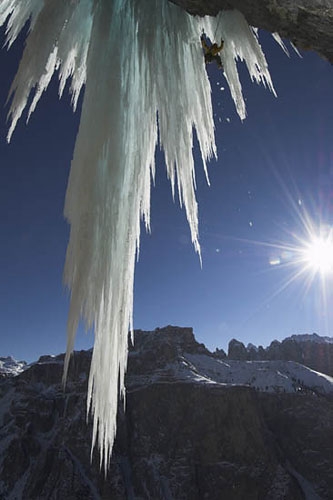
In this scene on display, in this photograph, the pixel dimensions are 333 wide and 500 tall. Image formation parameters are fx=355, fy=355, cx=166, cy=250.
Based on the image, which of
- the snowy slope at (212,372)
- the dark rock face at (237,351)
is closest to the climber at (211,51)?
the snowy slope at (212,372)

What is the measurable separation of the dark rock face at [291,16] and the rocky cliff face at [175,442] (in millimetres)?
94651

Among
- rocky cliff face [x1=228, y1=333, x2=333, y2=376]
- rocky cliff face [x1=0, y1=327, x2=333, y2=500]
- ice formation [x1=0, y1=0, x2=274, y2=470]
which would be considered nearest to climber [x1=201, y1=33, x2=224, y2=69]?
ice formation [x1=0, y1=0, x2=274, y2=470]

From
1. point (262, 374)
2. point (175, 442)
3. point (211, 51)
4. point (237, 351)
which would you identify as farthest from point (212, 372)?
point (211, 51)

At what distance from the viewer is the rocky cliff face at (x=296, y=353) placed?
158 m

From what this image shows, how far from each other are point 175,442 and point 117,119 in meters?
108

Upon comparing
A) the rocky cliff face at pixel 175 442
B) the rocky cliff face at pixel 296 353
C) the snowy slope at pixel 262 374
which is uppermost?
the rocky cliff face at pixel 296 353

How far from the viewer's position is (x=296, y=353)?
16400 cm

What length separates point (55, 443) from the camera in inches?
3912

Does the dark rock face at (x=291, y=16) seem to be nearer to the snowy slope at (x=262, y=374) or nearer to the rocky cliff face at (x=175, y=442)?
the rocky cliff face at (x=175, y=442)

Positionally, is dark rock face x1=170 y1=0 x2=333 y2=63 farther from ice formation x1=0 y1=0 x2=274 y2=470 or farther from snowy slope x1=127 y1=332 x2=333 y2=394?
snowy slope x1=127 y1=332 x2=333 y2=394

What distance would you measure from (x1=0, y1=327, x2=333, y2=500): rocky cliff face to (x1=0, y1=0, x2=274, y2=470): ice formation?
93347 millimetres

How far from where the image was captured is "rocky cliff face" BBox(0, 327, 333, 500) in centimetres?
8844

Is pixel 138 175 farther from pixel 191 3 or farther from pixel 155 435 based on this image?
pixel 155 435

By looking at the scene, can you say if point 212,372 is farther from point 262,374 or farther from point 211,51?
point 211,51
